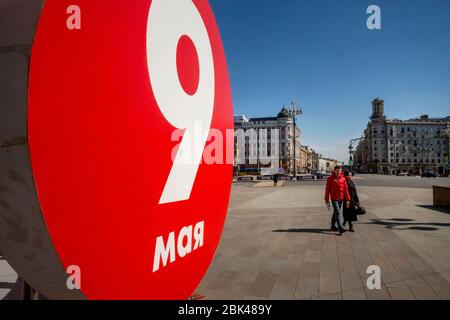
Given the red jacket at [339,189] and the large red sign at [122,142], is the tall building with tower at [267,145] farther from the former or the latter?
the large red sign at [122,142]

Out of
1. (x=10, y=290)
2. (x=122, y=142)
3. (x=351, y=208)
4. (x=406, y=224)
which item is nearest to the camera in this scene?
(x=122, y=142)

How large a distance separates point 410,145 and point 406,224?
12888 cm

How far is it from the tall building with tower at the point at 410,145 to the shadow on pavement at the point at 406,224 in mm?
124149

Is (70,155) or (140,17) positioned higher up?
(140,17)

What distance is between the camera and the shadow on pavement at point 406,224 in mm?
8094

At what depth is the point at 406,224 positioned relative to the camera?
28.5 feet

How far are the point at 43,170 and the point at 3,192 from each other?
0.41ft

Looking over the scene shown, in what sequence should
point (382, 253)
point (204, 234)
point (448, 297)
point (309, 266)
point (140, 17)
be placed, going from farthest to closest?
point (382, 253)
point (309, 266)
point (448, 297)
point (204, 234)
point (140, 17)

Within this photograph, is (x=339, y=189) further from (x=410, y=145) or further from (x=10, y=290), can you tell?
(x=410, y=145)

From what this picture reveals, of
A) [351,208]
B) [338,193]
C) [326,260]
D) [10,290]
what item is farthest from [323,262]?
[10,290]

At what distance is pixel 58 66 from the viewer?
785mm
